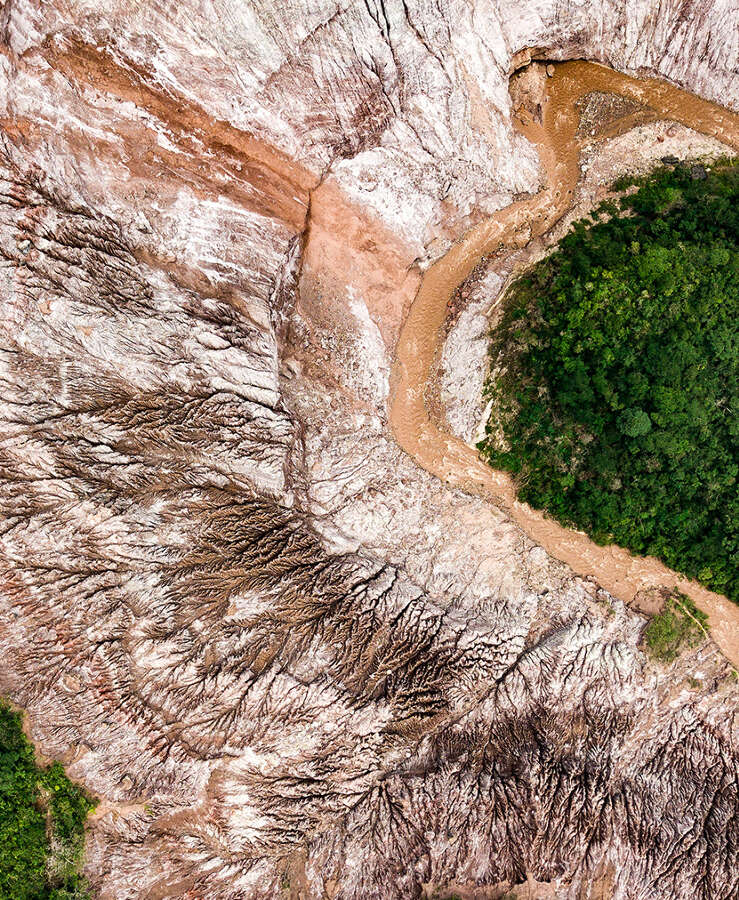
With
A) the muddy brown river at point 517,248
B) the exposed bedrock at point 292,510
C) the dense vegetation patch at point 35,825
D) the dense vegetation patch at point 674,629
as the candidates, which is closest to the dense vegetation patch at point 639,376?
the muddy brown river at point 517,248

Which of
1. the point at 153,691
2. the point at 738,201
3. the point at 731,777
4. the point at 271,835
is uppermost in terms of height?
the point at 738,201

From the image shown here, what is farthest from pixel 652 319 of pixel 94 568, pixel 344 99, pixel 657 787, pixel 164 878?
pixel 164 878

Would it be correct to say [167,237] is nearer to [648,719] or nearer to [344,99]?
[344,99]

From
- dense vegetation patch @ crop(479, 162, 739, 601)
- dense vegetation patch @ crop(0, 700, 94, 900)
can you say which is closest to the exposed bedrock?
dense vegetation patch @ crop(0, 700, 94, 900)

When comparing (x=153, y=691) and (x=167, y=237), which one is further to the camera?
(x=167, y=237)

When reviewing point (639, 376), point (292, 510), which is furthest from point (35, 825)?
point (639, 376)

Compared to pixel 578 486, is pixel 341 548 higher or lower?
lower

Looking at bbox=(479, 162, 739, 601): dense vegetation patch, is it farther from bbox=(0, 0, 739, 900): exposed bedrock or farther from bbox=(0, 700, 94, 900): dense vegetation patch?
bbox=(0, 700, 94, 900): dense vegetation patch

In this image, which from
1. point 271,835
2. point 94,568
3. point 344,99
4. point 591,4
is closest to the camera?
point 94,568
